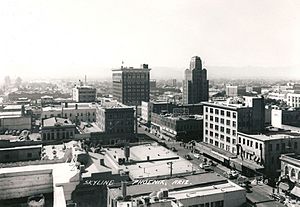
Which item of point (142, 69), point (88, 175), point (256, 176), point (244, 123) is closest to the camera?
point (88, 175)

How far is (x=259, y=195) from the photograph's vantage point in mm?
57781

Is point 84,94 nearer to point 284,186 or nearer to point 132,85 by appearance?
point 132,85

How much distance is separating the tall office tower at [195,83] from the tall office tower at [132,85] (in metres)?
24.8

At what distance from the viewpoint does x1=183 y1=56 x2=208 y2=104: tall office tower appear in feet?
519

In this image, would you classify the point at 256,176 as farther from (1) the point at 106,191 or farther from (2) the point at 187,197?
(1) the point at 106,191

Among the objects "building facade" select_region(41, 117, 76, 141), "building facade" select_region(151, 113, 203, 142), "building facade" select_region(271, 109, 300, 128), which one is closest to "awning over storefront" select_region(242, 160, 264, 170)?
"building facade" select_region(151, 113, 203, 142)

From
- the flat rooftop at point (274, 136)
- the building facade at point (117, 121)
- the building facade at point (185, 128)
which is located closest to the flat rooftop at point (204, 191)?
the flat rooftop at point (274, 136)

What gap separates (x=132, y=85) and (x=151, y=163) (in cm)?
11329

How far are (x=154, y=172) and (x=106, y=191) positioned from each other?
12125mm

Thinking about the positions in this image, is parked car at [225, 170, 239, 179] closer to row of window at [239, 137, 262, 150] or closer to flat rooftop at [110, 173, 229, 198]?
row of window at [239, 137, 262, 150]

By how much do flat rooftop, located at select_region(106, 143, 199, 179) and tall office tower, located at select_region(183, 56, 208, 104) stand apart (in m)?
86.0

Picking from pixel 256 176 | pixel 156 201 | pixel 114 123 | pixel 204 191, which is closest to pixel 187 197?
pixel 204 191

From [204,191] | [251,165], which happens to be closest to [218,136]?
[251,165]

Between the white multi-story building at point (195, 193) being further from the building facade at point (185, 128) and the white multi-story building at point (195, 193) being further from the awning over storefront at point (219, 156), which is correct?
the building facade at point (185, 128)
